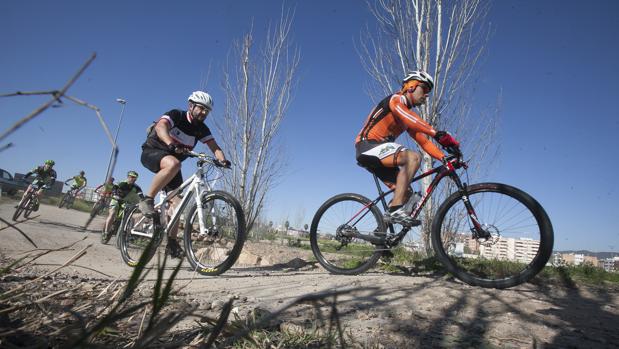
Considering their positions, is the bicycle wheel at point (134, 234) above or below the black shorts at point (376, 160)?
below

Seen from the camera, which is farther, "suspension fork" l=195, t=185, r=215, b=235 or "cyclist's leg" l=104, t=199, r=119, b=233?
"cyclist's leg" l=104, t=199, r=119, b=233

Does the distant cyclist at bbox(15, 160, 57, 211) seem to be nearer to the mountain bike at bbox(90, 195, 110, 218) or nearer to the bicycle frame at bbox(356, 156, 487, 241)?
the mountain bike at bbox(90, 195, 110, 218)

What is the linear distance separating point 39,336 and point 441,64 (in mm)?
8554

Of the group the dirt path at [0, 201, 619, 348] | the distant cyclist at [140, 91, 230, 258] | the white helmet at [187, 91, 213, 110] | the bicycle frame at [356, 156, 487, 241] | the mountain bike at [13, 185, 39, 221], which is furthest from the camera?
the mountain bike at [13, 185, 39, 221]

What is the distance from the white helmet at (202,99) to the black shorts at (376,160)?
2.08m

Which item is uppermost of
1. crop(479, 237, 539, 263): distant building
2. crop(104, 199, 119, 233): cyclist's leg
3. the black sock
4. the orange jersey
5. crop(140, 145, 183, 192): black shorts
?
the orange jersey

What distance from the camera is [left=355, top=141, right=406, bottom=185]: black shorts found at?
3.89 m

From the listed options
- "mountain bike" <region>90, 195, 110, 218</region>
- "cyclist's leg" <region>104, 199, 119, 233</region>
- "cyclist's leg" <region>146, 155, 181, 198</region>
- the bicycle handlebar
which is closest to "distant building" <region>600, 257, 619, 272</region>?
the bicycle handlebar

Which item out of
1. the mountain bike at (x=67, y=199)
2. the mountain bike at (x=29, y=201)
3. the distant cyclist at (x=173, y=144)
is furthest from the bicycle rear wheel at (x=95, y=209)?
the mountain bike at (x=67, y=199)

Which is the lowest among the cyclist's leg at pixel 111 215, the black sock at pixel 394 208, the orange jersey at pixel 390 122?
the cyclist's leg at pixel 111 215

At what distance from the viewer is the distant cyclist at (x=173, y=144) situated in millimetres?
4203

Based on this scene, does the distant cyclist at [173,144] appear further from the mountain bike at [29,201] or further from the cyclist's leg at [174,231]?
the mountain bike at [29,201]

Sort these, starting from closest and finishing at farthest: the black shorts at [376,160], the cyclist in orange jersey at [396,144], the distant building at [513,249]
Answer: the distant building at [513,249] < the cyclist in orange jersey at [396,144] < the black shorts at [376,160]

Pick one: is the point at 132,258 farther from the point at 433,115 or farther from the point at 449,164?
the point at 433,115
